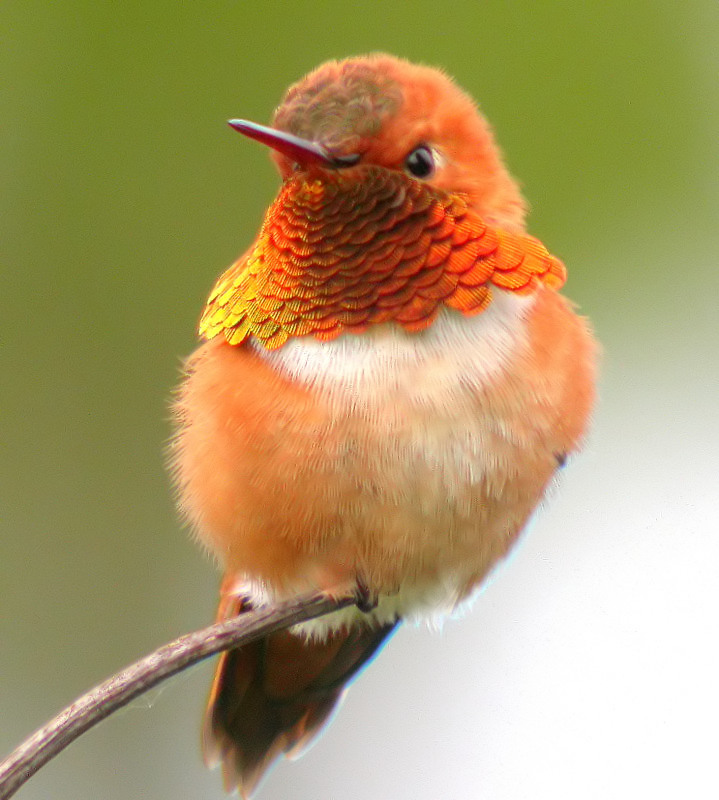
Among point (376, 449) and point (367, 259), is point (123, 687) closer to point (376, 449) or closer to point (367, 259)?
point (376, 449)

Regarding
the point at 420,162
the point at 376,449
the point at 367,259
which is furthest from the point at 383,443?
the point at 420,162

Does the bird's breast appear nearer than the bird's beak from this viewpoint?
No

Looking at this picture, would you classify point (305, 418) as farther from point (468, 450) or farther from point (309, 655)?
point (309, 655)

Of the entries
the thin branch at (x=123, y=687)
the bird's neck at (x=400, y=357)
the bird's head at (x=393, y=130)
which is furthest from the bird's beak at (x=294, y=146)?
the thin branch at (x=123, y=687)

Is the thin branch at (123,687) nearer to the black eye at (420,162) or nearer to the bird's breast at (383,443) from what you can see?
the bird's breast at (383,443)

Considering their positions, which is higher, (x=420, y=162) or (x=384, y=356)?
(x=420, y=162)

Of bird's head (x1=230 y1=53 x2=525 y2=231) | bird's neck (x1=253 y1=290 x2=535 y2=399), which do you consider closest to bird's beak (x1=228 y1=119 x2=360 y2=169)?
bird's head (x1=230 y1=53 x2=525 y2=231)

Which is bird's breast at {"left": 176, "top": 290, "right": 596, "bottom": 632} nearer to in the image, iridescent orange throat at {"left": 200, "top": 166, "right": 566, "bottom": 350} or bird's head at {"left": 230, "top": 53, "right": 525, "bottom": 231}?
iridescent orange throat at {"left": 200, "top": 166, "right": 566, "bottom": 350}
